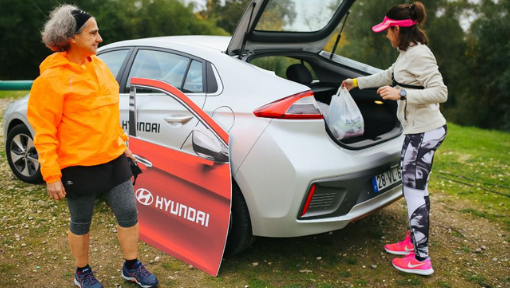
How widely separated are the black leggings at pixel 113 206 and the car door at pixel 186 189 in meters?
0.48

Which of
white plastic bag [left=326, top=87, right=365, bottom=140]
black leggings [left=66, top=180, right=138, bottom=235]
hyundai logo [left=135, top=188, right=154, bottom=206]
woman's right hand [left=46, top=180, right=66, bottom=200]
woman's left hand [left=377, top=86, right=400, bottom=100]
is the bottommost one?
hyundai logo [left=135, top=188, right=154, bottom=206]

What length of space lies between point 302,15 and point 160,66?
1.31m

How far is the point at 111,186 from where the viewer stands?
2.75m

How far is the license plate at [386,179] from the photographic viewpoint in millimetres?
3258

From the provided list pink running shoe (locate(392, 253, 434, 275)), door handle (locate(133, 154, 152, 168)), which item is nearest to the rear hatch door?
door handle (locate(133, 154, 152, 168))

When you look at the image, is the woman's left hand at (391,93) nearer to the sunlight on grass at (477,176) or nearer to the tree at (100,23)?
the sunlight on grass at (477,176)

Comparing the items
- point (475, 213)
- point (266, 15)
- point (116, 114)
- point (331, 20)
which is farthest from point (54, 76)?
point (475, 213)

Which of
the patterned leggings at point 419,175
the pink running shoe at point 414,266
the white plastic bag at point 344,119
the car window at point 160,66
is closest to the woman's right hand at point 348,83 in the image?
the white plastic bag at point 344,119

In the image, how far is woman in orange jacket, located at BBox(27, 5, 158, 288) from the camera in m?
2.44

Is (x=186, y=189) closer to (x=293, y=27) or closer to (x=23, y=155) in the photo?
(x=293, y=27)

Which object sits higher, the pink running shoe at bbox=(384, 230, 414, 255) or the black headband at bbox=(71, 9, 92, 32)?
the black headband at bbox=(71, 9, 92, 32)

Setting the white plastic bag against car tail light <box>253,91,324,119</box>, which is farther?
the white plastic bag

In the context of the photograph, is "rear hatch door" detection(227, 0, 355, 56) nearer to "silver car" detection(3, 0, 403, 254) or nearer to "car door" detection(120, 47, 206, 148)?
"silver car" detection(3, 0, 403, 254)

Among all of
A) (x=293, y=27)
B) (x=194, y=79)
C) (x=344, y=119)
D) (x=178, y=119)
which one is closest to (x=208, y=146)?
(x=178, y=119)
